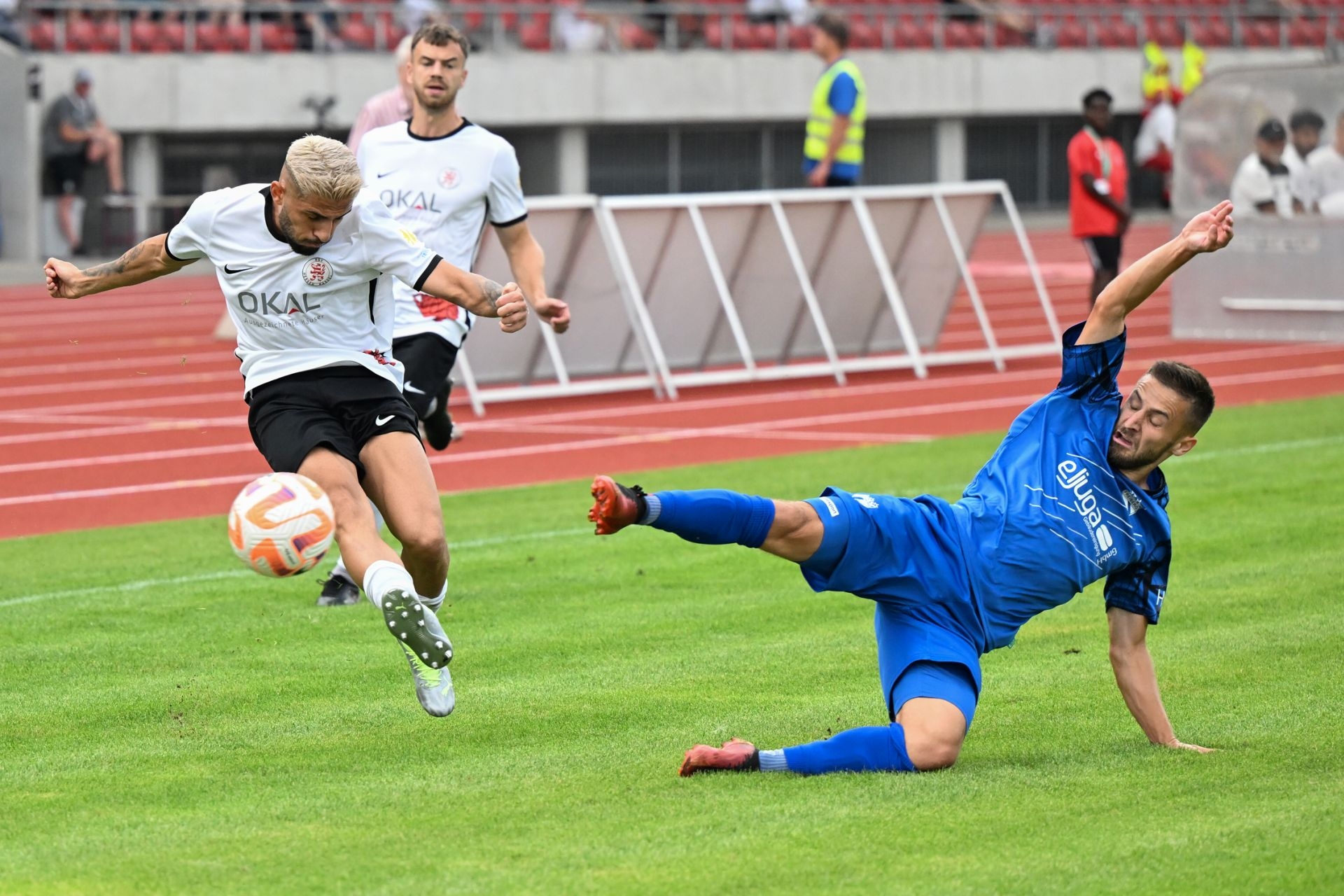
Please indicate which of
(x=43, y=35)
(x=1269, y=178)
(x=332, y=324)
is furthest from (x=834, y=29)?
(x=43, y=35)

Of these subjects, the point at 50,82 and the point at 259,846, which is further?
the point at 50,82

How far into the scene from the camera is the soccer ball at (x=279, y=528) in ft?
17.9

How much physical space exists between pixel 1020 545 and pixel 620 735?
Result: 1375 mm

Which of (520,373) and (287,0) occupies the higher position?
(287,0)

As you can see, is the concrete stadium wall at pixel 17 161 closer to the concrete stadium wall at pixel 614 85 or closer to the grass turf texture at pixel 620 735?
the concrete stadium wall at pixel 614 85

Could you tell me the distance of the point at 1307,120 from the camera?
18.5 m

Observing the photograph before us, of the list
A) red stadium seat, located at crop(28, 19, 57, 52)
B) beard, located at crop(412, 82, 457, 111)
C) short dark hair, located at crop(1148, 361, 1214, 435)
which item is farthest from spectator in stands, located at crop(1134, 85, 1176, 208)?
short dark hair, located at crop(1148, 361, 1214, 435)

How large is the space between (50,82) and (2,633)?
22.2 m

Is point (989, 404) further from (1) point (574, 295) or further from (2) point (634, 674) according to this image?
(2) point (634, 674)

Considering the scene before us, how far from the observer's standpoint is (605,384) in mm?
15852

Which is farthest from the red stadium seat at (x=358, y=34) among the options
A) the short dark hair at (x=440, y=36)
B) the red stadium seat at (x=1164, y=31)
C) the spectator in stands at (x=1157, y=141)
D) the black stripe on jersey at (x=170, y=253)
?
the black stripe on jersey at (x=170, y=253)

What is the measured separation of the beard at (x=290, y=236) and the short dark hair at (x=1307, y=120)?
14.5 meters

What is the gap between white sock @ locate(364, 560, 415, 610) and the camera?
547 centimetres

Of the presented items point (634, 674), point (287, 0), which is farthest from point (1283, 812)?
point (287, 0)
